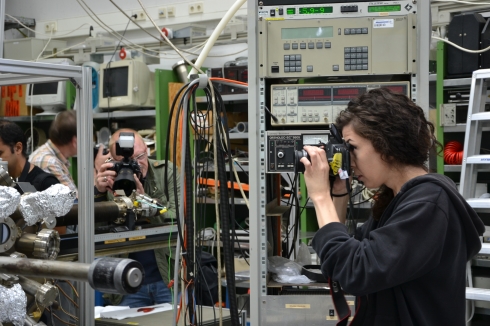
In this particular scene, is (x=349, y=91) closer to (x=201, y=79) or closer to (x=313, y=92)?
(x=313, y=92)

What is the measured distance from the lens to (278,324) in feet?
5.94

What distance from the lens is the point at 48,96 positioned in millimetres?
5410

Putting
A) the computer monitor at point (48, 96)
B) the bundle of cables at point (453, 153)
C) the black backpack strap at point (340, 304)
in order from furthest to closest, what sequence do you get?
1. the computer monitor at point (48, 96)
2. the bundle of cables at point (453, 153)
3. the black backpack strap at point (340, 304)

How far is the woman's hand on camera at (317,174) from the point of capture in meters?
1.49

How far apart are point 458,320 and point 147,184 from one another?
7.28 ft

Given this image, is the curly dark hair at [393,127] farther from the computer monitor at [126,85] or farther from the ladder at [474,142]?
the computer monitor at [126,85]

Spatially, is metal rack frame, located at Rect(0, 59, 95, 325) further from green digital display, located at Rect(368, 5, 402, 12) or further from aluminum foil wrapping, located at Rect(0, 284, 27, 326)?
green digital display, located at Rect(368, 5, 402, 12)

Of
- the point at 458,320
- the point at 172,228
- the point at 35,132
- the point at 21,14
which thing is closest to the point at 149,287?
the point at 172,228

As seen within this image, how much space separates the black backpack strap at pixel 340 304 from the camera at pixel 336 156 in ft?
0.85

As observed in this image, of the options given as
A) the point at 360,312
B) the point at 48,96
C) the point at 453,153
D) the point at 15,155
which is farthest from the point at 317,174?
the point at 48,96

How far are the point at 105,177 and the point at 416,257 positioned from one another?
185cm

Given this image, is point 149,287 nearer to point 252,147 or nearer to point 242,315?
point 242,315

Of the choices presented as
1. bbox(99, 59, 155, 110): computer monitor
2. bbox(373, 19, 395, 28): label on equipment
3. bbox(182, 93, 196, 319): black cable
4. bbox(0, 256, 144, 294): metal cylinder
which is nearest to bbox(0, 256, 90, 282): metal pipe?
bbox(0, 256, 144, 294): metal cylinder

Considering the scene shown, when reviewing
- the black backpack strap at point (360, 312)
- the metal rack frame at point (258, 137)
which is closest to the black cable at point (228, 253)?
the metal rack frame at point (258, 137)
